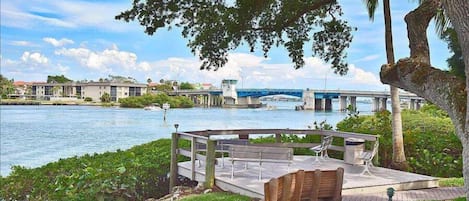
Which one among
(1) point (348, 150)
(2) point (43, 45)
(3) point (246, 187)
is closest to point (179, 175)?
(3) point (246, 187)

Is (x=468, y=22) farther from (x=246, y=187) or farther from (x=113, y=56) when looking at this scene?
(x=113, y=56)

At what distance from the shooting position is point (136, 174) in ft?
33.8

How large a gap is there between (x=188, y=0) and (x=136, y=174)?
12.5 feet

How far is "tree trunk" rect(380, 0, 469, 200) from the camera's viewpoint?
487 centimetres

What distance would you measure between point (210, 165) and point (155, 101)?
57.9m

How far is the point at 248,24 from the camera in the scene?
10.0 m

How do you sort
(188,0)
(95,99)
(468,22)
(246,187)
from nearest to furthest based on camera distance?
(468,22)
(246,187)
(188,0)
(95,99)

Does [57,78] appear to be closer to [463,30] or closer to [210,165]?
[210,165]

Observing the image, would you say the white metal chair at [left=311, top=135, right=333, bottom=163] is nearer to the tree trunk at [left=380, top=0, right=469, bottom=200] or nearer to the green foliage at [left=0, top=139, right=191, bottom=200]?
the green foliage at [left=0, top=139, right=191, bottom=200]

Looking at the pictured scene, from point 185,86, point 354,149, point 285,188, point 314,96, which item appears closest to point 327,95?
point 314,96

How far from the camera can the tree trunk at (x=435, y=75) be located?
4871 mm

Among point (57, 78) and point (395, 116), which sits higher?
point (57, 78)

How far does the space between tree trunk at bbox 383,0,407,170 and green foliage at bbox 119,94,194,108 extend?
181 feet

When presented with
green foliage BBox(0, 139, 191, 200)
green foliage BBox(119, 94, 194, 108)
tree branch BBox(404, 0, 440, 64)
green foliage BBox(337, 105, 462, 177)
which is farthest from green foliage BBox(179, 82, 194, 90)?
tree branch BBox(404, 0, 440, 64)
